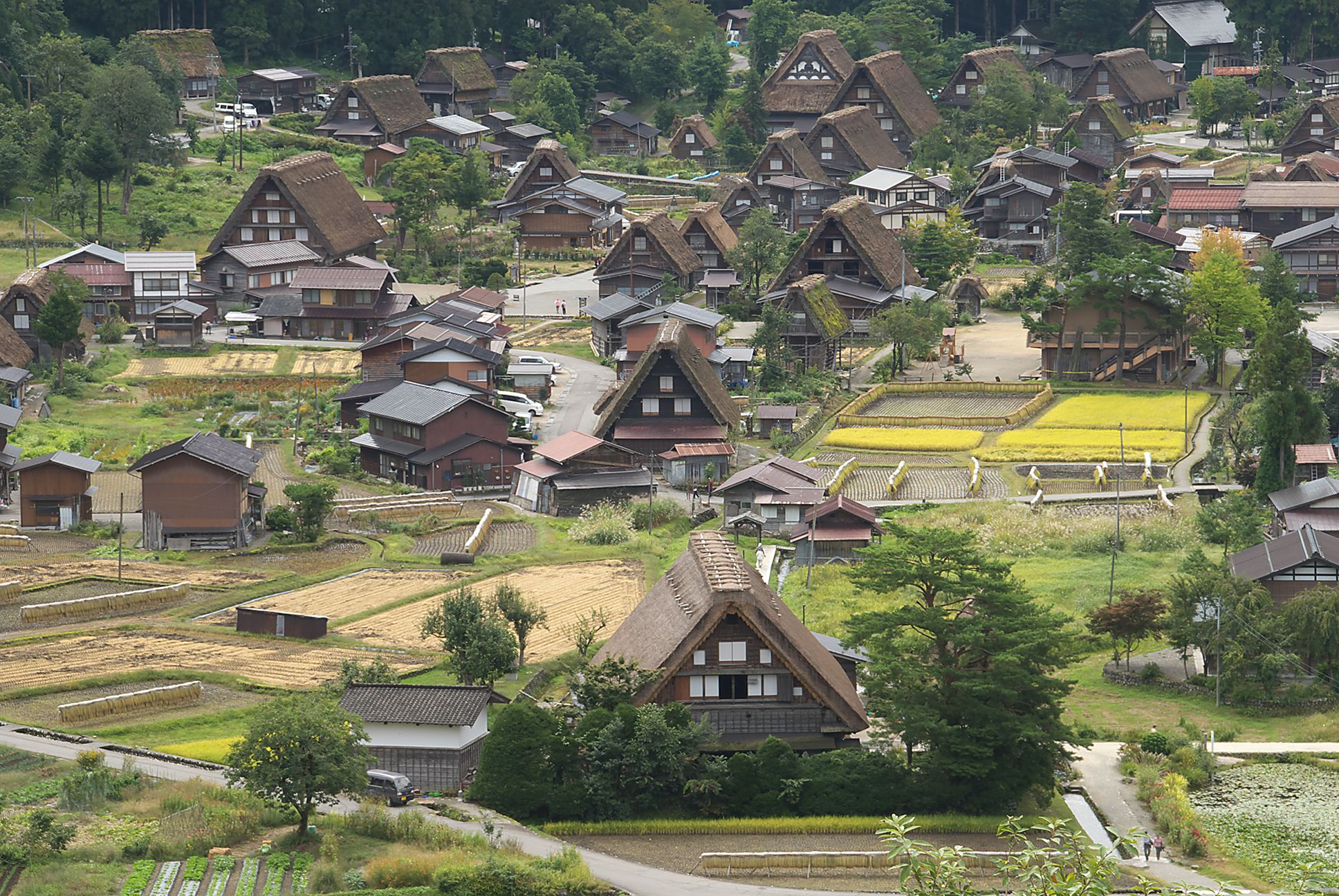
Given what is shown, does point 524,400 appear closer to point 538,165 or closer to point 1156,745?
point 538,165

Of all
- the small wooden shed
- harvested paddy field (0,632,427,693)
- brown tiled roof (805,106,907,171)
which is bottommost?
harvested paddy field (0,632,427,693)

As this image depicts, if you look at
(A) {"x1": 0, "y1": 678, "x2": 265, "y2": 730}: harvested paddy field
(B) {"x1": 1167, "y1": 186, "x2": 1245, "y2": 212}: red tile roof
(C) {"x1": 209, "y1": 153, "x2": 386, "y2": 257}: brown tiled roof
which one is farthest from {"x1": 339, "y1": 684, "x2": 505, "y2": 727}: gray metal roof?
(B) {"x1": 1167, "y1": 186, "x2": 1245, "y2": 212}: red tile roof

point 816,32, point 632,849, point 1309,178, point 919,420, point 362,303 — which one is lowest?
point 632,849

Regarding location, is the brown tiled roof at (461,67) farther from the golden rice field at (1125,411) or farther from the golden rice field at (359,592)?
the golden rice field at (359,592)

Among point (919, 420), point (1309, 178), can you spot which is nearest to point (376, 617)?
point (919, 420)

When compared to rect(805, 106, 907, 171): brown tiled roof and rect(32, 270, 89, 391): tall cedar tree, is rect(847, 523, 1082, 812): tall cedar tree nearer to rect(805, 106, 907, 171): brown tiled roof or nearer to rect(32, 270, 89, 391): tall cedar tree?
rect(32, 270, 89, 391): tall cedar tree

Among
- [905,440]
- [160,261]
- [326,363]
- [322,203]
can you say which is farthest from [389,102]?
[905,440]

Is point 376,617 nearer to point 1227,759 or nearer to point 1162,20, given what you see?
point 1227,759
